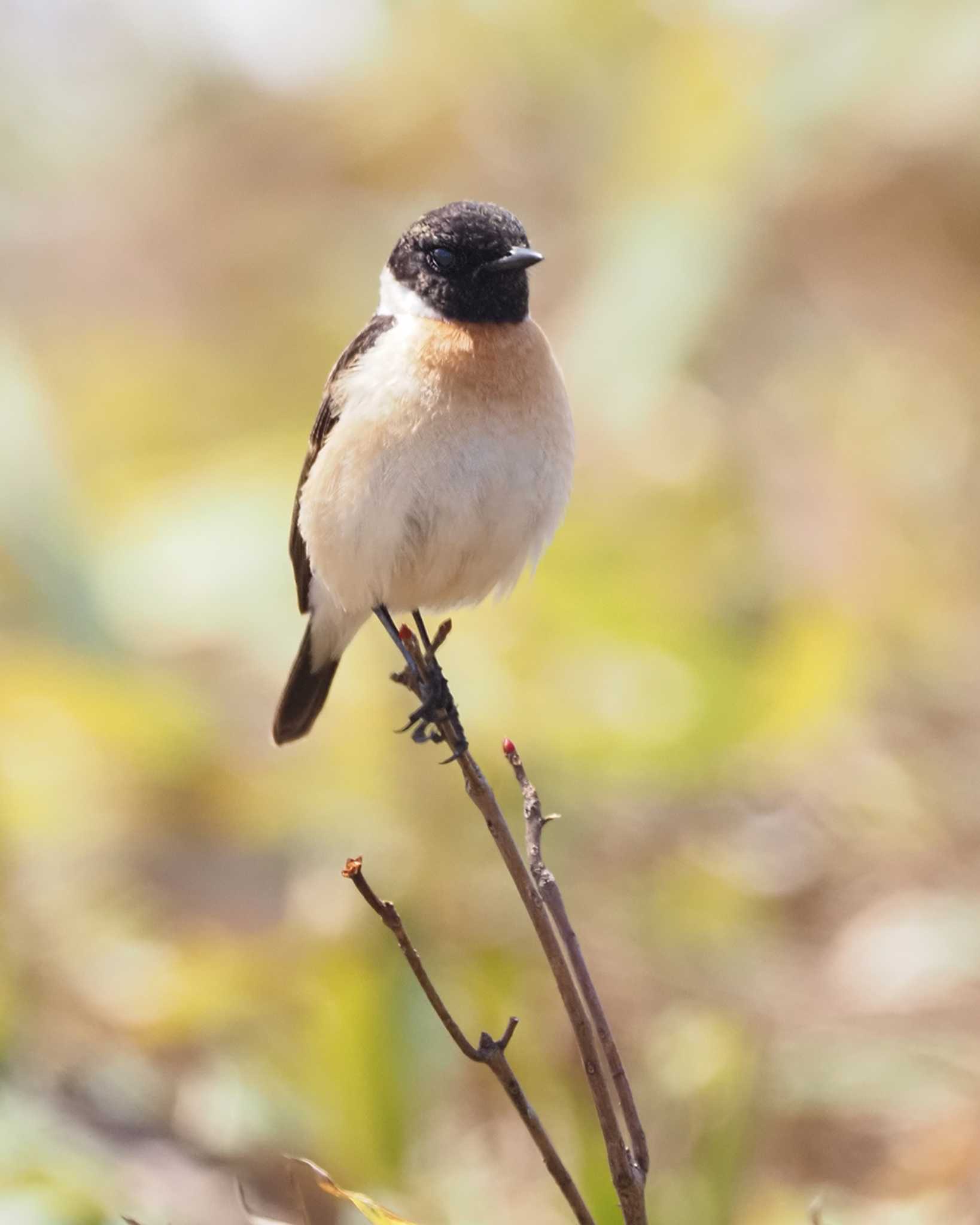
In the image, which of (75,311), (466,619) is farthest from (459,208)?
(75,311)

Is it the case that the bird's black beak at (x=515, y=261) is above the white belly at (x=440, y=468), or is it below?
above

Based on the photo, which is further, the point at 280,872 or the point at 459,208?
the point at 280,872

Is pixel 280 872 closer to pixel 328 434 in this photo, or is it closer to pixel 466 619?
pixel 466 619

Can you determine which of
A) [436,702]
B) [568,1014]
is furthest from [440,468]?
[568,1014]

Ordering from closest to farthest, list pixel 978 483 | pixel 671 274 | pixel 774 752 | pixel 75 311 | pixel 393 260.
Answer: pixel 393 260, pixel 774 752, pixel 671 274, pixel 978 483, pixel 75 311

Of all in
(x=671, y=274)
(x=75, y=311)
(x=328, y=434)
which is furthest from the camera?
(x=75, y=311)

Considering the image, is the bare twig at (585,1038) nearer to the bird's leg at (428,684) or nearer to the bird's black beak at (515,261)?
the bird's leg at (428,684)

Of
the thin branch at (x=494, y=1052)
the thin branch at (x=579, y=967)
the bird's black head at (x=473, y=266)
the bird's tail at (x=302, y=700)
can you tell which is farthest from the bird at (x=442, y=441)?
the thin branch at (x=494, y=1052)

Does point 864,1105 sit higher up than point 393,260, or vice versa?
point 393,260

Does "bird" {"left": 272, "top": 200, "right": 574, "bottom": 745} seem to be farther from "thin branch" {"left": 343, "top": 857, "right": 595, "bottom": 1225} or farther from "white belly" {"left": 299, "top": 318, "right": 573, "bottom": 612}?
"thin branch" {"left": 343, "top": 857, "right": 595, "bottom": 1225}
